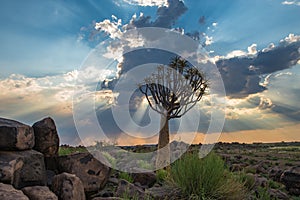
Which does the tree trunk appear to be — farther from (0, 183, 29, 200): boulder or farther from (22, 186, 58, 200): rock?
(0, 183, 29, 200): boulder

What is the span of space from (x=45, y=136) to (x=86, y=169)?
137 centimetres

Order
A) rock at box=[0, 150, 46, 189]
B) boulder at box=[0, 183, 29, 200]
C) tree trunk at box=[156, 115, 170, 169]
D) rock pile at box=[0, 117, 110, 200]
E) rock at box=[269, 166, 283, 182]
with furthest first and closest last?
tree trunk at box=[156, 115, 170, 169], rock at box=[269, 166, 283, 182], rock at box=[0, 150, 46, 189], rock pile at box=[0, 117, 110, 200], boulder at box=[0, 183, 29, 200]

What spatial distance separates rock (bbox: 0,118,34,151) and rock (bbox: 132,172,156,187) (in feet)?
13.7

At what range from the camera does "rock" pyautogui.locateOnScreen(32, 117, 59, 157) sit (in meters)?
9.20

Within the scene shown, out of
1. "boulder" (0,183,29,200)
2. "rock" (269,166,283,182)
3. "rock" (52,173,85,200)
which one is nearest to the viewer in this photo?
"boulder" (0,183,29,200)

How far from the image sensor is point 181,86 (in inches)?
672

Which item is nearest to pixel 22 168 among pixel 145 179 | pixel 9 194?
pixel 9 194

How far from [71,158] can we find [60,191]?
6.87 ft

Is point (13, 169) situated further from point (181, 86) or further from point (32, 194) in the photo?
point (181, 86)

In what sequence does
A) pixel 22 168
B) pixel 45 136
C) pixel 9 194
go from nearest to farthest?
1. pixel 9 194
2. pixel 22 168
3. pixel 45 136

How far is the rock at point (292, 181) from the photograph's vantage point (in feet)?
42.1

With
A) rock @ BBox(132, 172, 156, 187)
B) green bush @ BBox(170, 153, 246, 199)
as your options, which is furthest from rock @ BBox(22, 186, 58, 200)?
rock @ BBox(132, 172, 156, 187)

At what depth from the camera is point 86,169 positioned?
9.25 meters

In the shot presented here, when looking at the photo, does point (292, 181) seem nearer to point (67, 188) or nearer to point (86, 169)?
point (86, 169)
